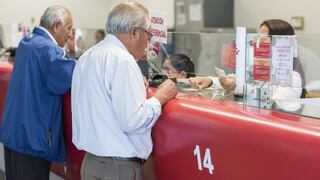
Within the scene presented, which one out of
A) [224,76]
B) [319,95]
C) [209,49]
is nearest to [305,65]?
[319,95]

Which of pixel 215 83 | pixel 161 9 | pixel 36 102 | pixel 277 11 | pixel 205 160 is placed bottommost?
pixel 205 160

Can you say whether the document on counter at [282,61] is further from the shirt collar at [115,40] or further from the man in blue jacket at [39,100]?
the man in blue jacket at [39,100]

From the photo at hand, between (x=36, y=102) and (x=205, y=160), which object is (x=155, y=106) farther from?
(x=36, y=102)

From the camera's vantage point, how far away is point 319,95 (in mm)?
1717

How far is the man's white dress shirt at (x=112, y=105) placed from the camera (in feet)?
5.38

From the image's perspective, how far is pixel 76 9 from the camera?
7.80 metres

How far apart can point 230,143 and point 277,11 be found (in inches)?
181

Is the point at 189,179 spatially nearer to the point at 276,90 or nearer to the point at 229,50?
the point at 276,90

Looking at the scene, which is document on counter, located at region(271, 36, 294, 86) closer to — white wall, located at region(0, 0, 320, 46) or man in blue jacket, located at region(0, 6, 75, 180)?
man in blue jacket, located at region(0, 6, 75, 180)

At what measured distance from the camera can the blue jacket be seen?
2336 mm

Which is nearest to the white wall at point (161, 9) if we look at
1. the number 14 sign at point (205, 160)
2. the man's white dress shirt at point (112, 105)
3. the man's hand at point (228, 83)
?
the man's hand at point (228, 83)

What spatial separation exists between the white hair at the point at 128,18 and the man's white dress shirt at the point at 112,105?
0.05m

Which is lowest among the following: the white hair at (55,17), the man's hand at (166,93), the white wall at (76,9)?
the man's hand at (166,93)

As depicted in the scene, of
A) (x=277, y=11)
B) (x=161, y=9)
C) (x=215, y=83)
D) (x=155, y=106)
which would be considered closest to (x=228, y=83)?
(x=215, y=83)
